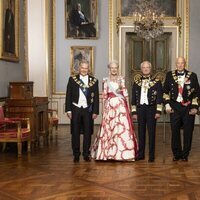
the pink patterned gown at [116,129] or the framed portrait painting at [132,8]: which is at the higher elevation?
the framed portrait painting at [132,8]

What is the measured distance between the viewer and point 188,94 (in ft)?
19.5

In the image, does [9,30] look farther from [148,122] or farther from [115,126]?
[148,122]

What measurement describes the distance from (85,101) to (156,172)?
1.55 m

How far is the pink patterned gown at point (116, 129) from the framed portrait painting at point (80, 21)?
6090mm

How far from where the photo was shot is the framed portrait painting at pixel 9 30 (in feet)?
24.8

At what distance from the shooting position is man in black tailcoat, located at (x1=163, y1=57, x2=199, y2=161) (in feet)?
19.5

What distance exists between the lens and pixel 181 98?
19.5 ft

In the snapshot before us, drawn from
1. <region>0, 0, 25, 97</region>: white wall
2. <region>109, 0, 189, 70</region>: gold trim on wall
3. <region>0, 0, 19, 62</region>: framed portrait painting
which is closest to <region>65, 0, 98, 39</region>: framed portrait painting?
<region>109, 0, 189, 70</region>: gold trim on wall

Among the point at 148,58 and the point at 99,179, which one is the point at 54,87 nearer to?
the point at 148,58

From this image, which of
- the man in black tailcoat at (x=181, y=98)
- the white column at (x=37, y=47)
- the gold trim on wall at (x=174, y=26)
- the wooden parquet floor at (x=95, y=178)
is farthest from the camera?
the gold trim on wall at (x=174, y=26)

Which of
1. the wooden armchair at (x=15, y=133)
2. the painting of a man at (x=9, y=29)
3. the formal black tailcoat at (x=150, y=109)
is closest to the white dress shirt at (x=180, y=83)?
the formal black tailcoat at (x=150, y=109)

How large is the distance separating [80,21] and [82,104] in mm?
6472

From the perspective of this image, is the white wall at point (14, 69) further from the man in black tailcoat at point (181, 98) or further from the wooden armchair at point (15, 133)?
the man in black tailcoat at point (181, 98)

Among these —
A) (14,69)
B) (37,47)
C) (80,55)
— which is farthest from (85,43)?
(14,69)
